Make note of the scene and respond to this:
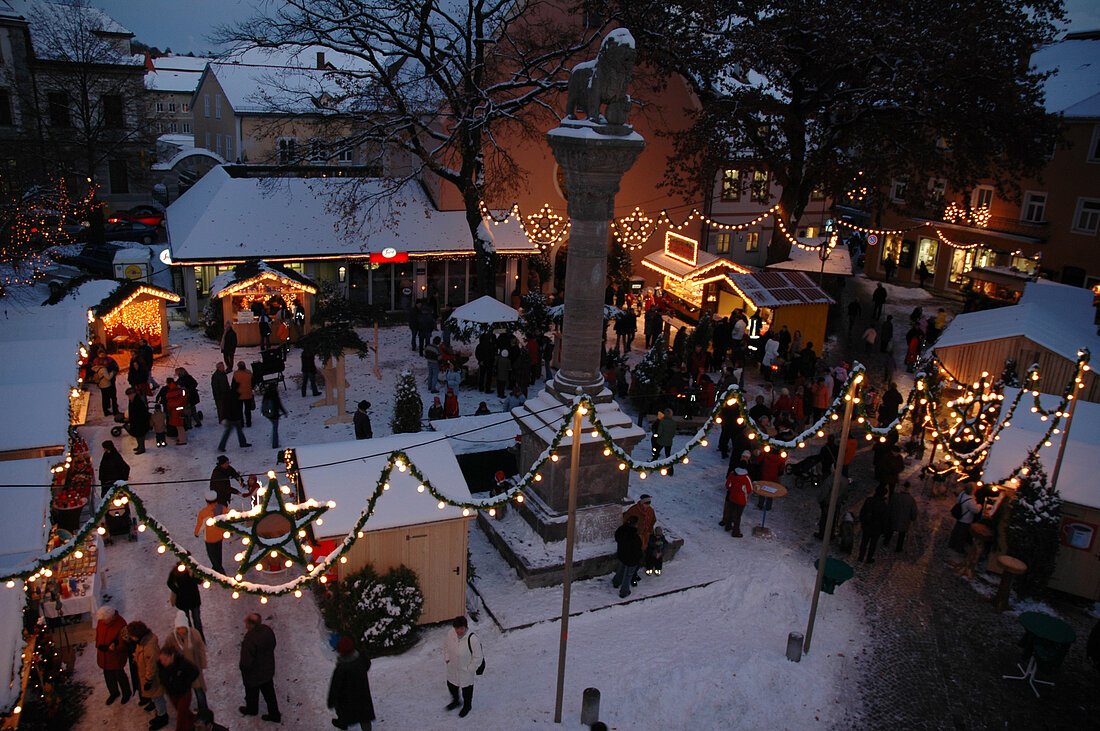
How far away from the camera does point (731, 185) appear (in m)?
28.9

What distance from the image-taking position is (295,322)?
76.7ft

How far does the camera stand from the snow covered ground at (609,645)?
991cm

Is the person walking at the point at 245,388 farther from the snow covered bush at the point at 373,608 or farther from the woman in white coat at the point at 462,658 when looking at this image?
the woman in white coat at the point at 462,658

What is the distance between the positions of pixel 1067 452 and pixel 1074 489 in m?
0.85

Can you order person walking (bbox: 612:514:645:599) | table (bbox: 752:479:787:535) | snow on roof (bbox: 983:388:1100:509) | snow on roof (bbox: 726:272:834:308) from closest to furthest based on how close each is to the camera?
1. person walking (bbox: 612:514:645:599)
2. snow on roof (bbox: 983:388:1100:509)
3. table (bbox: 752:479:787:535)
4. snow on roof (bbox: 726:272:834:308)

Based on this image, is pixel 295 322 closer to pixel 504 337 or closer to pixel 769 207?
pixel 504 337

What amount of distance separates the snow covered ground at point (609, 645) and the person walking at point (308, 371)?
4.79 m

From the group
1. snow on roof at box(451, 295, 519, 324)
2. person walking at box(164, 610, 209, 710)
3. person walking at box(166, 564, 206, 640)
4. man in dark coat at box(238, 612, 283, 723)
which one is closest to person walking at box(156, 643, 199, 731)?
person walking at box(164, 610, 209, 710)

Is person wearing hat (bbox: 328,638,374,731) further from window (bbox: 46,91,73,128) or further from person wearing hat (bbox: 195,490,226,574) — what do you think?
window (bbox: 46,91,73,128)

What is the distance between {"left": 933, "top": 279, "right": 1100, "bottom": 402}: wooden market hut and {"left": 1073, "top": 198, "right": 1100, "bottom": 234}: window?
10.5 metres

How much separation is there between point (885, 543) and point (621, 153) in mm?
8114

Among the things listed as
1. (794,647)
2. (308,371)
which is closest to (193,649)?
(794,647)

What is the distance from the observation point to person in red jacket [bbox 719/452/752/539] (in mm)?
13859

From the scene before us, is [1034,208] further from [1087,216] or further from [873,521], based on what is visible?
[873,521]
